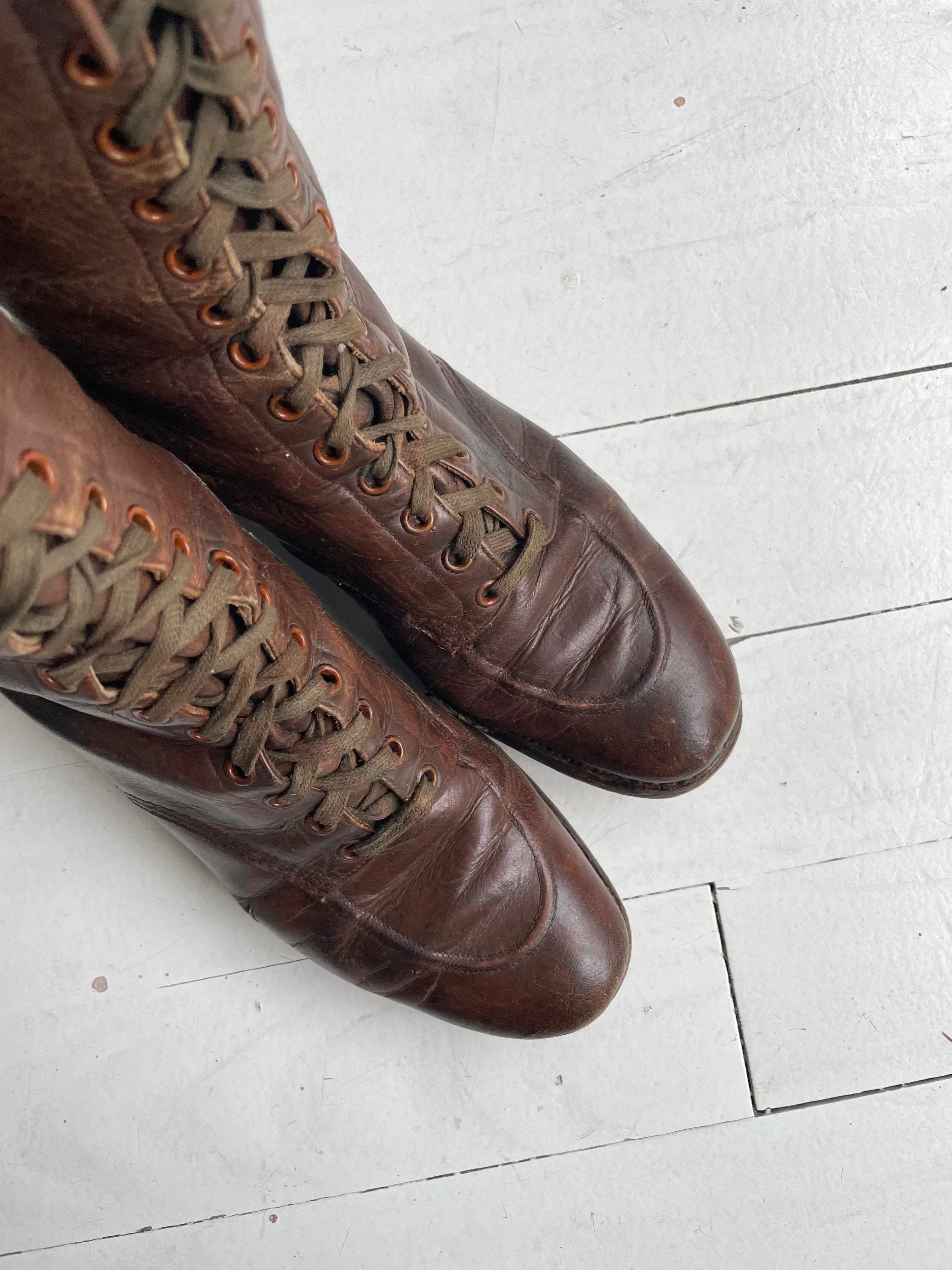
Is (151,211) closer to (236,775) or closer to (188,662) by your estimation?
(188,662)

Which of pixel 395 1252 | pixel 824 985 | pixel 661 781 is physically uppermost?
pixel 661 781

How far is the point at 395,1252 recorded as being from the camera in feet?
3.45

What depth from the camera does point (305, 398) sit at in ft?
2.23

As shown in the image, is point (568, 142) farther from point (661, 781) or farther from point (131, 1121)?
point (131, 1121)

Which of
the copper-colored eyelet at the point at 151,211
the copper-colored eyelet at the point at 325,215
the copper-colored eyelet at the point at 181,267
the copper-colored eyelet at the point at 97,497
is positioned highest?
the copper-colored eyelet at the point at 151,211

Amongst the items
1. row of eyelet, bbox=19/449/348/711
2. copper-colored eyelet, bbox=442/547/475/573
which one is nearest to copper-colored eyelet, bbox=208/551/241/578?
row of eyelet, bbox=19/449/348/711

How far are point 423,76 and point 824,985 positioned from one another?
3.78 ft

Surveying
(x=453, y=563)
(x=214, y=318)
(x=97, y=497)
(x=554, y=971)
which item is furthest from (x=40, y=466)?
(x=554, y=971)

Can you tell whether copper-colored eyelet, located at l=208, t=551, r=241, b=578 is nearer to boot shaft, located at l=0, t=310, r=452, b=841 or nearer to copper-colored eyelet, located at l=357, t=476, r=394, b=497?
boot shaft, located at l=0, t=310, r=452, b=841

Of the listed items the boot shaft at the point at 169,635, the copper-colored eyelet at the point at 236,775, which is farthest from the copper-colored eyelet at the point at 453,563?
the copper-colored eyelet at the point at 236,775

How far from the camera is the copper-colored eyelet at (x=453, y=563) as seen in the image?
846 mm

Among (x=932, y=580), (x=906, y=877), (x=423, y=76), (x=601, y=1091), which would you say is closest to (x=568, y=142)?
(x=423, y=76)

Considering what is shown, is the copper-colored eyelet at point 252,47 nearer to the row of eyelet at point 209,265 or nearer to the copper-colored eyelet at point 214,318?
the row of eyelet at point 209,265

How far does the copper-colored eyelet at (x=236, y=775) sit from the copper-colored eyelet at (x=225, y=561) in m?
0.17
